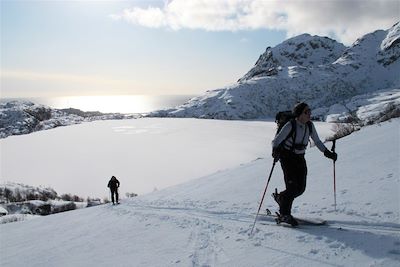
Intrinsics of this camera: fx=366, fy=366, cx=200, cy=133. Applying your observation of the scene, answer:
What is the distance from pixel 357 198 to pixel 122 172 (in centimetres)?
4381

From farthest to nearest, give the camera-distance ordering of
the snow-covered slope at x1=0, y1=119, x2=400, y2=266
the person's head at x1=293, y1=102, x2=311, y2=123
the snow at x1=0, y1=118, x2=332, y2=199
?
the snow at x1=0, y1=118, x2=332, y2=199 < the person's head at x1=293, y1=102, x2=311, y2=123 < the snow-covered slope at x1=0, y1=119, x2=400, y2=266

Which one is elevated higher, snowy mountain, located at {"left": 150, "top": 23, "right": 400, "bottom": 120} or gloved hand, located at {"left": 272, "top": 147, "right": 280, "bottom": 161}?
snowy mountain, located at {"left": 150, "top": 23, "right": 400, "bottom": 120}

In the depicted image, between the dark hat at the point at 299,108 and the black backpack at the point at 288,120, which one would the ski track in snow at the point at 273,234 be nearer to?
the black backpack at the point at 288,120

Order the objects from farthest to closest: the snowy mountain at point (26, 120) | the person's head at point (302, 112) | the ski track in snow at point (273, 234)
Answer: the snowy mountain at point (26, 120) → the person's head at point (302, 112) → the ski track in snow at point (273, 234)

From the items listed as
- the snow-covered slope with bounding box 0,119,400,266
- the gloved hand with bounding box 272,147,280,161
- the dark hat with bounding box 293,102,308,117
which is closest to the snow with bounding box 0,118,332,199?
the snow-covered slope with bounding box 0,119,400,266

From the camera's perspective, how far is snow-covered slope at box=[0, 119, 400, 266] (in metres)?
5.36

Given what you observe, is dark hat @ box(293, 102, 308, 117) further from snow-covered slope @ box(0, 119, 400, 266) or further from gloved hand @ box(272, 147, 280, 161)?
snow-covered slope @ box(0, 119, 400, 266)

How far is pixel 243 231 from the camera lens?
6.79 m

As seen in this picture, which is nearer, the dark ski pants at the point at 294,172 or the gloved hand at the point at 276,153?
the gloved hand at the point at 276,153

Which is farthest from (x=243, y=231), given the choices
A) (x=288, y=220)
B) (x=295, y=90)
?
(x=295, y=90)

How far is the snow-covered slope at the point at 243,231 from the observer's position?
5363 millimetres

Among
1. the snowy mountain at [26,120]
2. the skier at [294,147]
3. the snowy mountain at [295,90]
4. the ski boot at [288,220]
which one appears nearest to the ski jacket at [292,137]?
the skier at [294,147]

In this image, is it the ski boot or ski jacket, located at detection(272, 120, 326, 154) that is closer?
ski jacket, located at detection(272, 120, 326, 154)

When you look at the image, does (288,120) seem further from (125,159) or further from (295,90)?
(295,90)
